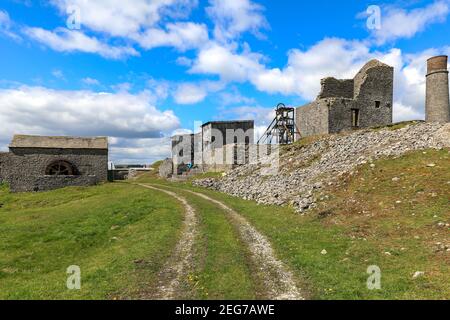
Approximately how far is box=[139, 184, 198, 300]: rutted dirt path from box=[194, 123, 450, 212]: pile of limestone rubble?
8590 millimetres

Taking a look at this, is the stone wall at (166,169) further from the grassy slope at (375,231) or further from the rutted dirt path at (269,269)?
the rutted dirt path at (269,269)

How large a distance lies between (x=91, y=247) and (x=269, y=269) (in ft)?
40.5

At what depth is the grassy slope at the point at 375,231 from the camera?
1103 centimetres

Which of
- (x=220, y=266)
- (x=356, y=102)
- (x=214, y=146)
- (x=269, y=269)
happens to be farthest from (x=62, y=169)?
(x=269, y=269)

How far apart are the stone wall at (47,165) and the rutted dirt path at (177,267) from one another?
35582 millimetres


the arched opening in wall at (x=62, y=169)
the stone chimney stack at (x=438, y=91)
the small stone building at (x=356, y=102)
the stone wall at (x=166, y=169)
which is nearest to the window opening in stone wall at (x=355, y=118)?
the small stone building at (x=356, y=102)

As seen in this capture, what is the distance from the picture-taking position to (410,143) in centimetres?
2795

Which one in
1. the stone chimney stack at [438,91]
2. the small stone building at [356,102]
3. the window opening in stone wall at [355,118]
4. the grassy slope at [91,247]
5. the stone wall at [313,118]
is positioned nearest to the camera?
the grassy slope at [91,247]

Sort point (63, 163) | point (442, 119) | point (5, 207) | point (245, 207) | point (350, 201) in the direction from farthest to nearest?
point (63, 163) → point (5, 207) → point (442, 119) → point (245, 207) → point (350, 201)

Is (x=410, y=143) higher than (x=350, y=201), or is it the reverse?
(x=410, y=143)

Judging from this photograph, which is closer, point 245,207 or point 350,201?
point 350,201
